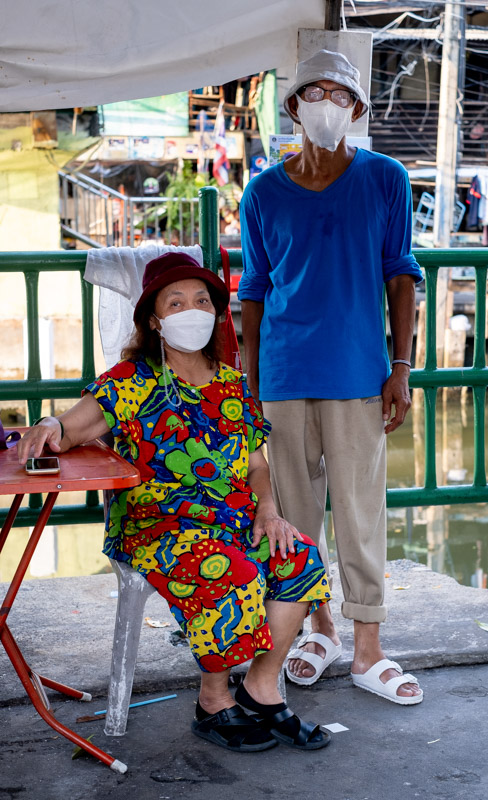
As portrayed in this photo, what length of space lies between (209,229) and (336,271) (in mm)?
689

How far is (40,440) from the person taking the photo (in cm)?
239

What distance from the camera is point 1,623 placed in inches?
96.2

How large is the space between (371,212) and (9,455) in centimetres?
132

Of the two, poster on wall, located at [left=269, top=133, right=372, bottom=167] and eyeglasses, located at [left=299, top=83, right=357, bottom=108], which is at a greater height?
eyeglasses, located at [left=299, top=83, right=357, bottom=108]

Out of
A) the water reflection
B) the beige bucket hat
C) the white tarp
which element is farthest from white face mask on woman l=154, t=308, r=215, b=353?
the water reflection

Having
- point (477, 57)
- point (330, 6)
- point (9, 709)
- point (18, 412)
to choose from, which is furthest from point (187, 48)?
point (477, 57)

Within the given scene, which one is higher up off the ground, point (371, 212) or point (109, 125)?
point (109, 125)

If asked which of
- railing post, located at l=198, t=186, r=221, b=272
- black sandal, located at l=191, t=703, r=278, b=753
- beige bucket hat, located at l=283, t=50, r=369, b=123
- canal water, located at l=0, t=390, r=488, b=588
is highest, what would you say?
beige bucket hat, located at l=283, t=50, r=369, b=123

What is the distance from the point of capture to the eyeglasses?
9.20 ft

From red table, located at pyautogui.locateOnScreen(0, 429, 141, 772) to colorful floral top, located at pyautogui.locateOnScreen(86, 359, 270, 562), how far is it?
0.45 feet

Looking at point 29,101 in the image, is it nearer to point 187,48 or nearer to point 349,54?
point 187,48

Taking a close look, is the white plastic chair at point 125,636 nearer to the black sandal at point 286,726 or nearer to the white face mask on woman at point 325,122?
the black sandal at point 286,726

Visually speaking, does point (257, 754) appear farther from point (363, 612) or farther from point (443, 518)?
point (443, 518)

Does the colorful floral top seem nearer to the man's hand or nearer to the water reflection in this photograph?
the man's hand
